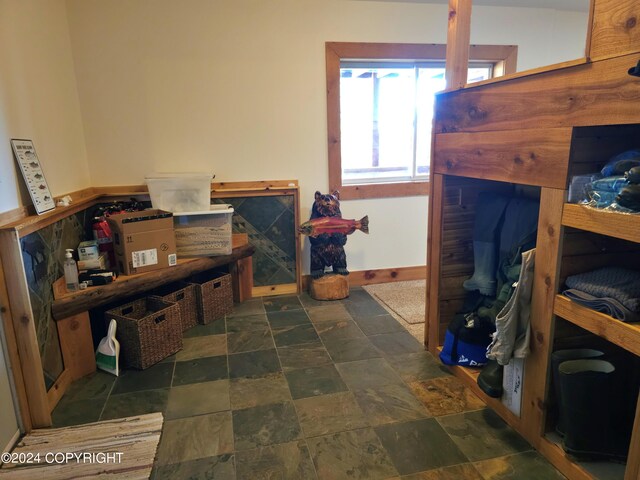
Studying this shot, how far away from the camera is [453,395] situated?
2.20 metres

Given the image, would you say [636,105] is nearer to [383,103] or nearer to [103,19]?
[383,103]

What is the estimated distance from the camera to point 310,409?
2.10 meters

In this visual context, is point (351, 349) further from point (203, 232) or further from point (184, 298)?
point (203, 232)

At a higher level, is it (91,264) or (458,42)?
(458,42)

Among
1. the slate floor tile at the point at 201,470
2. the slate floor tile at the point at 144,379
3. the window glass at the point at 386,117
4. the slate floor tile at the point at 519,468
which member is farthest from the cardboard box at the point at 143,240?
the slate floor tile at the point at 519,468

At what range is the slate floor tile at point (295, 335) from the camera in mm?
2832

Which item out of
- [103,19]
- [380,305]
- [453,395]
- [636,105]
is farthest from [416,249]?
[103,19]

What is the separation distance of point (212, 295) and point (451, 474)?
6.83 ft

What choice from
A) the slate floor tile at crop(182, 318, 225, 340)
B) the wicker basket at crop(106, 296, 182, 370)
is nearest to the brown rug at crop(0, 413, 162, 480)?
the wicker basket at crop(106, 296, 182, 370)

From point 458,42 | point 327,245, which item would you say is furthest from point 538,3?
point 327,245

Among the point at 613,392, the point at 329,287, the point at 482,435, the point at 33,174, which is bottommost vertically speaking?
the point at 482,435

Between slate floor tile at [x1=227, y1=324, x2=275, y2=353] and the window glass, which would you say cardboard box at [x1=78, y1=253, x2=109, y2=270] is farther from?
the window glass

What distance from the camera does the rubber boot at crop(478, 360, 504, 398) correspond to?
1.94m

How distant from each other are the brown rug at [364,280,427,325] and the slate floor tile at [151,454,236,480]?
1758 mm
